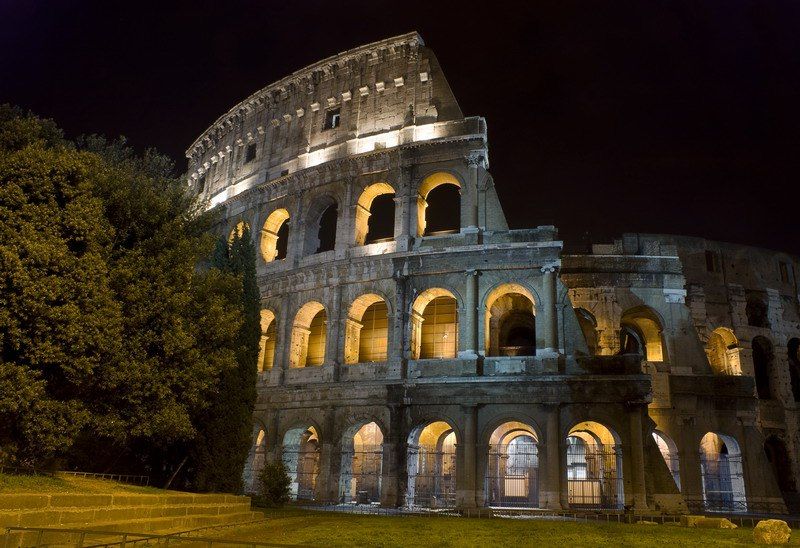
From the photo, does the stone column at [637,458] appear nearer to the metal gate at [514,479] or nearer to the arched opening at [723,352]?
the metal gate at [514,479]

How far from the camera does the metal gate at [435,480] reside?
63.6 feet

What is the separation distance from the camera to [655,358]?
22.8 meters

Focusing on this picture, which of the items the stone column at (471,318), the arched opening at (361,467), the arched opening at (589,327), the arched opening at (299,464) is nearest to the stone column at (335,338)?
the arched opening at (361,467)

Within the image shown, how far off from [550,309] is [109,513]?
44.6 ft

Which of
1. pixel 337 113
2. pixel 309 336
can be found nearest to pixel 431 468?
pixel 309 336

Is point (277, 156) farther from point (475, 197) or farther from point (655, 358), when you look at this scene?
point (655, 358)

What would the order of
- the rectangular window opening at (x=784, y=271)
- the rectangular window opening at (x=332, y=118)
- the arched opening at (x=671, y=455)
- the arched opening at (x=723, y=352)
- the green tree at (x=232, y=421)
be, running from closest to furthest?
1. the green tree at (x=232, y=421)
2. the arched opening at (x=671, y=455)
3. the rectangular window opening at (x=332, y=118)
4. the arched opening at (x=723, y=352)
5. the rectangular window opening at (x=784, y=271)

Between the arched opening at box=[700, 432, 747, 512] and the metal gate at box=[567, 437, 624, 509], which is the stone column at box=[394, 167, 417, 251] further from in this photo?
the arched opening at box=[700, 432, 747, 512]

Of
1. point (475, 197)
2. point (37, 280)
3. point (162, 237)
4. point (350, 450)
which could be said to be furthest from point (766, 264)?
point (37, 280)

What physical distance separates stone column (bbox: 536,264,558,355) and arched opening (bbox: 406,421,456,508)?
448 cm

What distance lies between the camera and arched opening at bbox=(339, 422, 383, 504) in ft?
64.3

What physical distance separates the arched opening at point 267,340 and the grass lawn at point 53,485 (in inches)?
501

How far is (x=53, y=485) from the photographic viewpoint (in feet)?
30.3

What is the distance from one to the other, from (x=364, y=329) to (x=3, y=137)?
13715 millimetres
